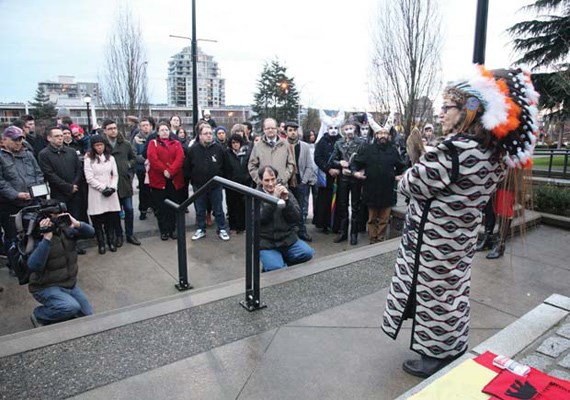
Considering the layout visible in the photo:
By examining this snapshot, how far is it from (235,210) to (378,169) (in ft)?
8.14

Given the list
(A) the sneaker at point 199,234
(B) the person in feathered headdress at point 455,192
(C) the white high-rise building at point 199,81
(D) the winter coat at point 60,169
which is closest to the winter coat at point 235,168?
(A) the sneaker at point 199,234

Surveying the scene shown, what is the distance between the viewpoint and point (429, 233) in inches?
89.0

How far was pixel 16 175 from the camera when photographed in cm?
496

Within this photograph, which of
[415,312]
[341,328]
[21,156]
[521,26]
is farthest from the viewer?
[521,26]

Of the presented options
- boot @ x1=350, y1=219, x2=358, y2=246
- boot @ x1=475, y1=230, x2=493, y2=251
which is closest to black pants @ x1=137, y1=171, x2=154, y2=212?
boot @ x1=350, y1=219, x2=358, y2=246

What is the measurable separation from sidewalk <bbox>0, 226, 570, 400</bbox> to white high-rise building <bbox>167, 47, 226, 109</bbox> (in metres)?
109

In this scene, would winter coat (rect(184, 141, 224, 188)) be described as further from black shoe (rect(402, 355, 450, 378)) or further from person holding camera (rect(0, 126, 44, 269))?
black shoe (rect(402, 355, 450, 378))

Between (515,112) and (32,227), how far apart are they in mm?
3605

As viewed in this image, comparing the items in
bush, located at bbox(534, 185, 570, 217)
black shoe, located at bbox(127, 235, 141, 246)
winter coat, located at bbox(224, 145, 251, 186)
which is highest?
A: winter coat, located at bbox(224, 145, 251, 186)

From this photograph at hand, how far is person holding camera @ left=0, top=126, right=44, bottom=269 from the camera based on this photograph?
489 centimetres

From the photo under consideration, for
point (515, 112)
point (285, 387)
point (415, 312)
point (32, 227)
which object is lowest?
point (285, 387)

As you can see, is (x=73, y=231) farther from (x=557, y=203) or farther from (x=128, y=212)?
(x=557, y=203)

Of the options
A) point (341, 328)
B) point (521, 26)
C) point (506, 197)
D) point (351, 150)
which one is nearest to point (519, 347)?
point (506, 197)

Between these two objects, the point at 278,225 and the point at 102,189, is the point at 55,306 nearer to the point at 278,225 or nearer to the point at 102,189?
the point at 278,225
